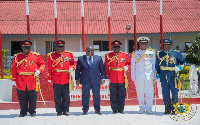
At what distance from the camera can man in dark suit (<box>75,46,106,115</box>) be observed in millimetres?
6926

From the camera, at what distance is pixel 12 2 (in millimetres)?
20594

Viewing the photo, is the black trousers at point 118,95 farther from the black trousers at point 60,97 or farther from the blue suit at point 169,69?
the black trousers at point 60,97

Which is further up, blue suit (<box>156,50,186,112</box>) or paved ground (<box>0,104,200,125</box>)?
blue suit (<box>156,50,186,112</box>)

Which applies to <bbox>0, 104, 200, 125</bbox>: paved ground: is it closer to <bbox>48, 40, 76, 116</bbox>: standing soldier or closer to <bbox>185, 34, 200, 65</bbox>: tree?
<bbox>48, 40, 76, 116</bbox>: standing soldier

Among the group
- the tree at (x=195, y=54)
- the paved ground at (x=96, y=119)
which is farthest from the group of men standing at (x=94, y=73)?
the tree at (x=195, y=54)

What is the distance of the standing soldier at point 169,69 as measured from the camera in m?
6.66

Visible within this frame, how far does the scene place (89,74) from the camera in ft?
22.7

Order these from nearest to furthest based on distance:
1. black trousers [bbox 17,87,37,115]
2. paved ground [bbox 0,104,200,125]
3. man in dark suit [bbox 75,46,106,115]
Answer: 1. paved ground [bbox 0,104,200,125]
2. black trousers [bbox 17,87,37,115]
3. man in dark suit [bbox 75,46,106,115]

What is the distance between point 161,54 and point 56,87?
2.60m

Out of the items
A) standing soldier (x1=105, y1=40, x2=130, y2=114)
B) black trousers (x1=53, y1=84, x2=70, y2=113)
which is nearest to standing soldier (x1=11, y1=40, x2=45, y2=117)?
black trousers (x1=53, y1=84, x2=70, y2=113)

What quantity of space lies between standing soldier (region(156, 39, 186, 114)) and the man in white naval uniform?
0.26m

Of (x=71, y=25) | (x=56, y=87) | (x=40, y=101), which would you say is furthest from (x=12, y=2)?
(x=56, y=87)

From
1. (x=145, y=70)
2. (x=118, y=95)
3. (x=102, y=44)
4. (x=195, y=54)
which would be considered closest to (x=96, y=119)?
(x=118, y=95)

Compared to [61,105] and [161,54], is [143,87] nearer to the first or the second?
[161,54]
